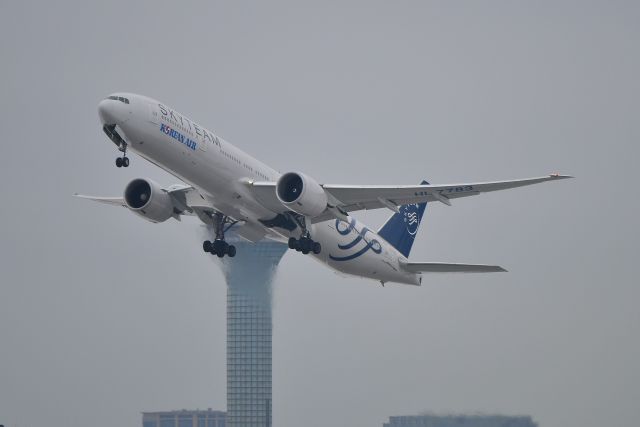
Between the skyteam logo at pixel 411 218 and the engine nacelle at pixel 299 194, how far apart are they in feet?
49.2

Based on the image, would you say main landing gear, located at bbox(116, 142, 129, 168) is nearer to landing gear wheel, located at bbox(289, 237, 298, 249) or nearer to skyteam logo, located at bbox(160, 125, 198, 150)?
skyteam logo, located at bbox(160, 125, 198, 150)

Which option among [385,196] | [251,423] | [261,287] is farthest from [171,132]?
[251,423]

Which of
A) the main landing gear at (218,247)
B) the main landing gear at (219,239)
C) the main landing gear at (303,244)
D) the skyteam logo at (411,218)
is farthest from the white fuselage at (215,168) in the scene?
the skyteam logo at (411,218)

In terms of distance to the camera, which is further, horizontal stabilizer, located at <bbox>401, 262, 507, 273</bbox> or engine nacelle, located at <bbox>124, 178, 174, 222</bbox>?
horizontal stabilizer, located at <bbox>401, 262, 507, 273</bbox>

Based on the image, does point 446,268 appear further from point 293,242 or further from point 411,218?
point 293,242

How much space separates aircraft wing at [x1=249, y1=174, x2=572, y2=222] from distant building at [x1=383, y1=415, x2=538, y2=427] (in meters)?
15.0

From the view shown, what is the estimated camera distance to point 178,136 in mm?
47438

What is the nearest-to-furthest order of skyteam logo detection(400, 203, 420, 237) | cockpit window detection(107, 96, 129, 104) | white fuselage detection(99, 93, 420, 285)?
cockpit window detection(107, 96, 129, 104), white fuselage detection(99, 93, 420, 285), skyteam logo detection(400, 203, 420, 237)

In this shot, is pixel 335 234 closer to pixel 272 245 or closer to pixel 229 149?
pixel 229 149

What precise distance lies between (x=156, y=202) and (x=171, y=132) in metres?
6.72

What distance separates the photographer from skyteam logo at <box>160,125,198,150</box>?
1854 inches

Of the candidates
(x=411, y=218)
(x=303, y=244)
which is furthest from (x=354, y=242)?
(x=411, y=218)

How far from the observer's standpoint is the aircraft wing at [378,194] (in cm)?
5016

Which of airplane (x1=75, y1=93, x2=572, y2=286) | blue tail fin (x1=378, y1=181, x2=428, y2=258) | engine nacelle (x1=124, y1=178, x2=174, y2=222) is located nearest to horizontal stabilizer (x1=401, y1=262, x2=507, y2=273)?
airplane (x1=75, y1=93, x2=572, y2=286)
